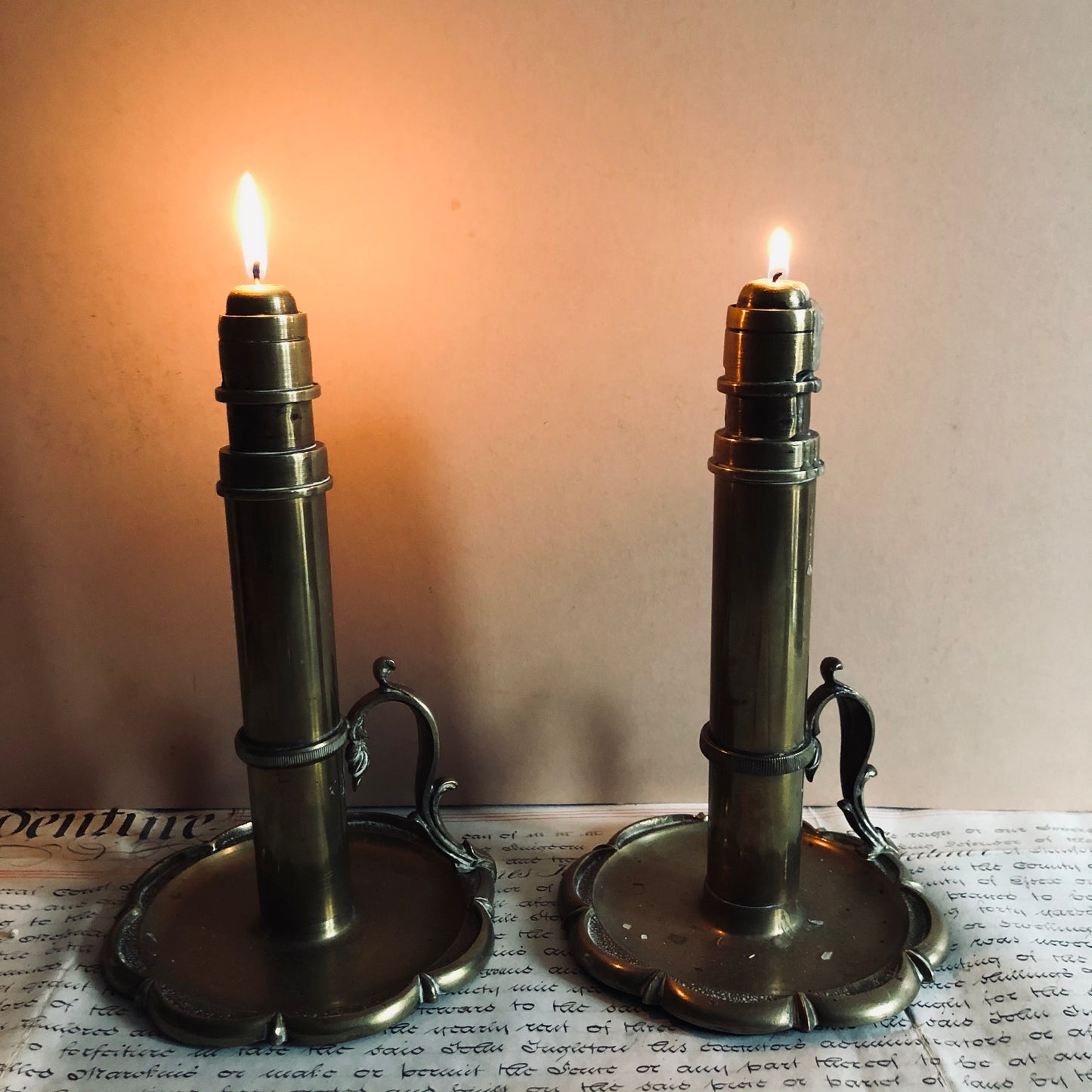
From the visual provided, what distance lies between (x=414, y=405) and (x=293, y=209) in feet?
0.52

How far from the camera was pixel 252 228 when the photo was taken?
0.60 m

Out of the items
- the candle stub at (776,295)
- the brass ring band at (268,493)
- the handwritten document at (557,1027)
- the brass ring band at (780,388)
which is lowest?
the handwritten document at (557,1027)

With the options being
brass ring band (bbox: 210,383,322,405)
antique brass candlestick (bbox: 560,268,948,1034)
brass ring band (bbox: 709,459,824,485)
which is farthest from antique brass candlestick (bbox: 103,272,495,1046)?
brass ring band (bbox: 709,459,824,485)

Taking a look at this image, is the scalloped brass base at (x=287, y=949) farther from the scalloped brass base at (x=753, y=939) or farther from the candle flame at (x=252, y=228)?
the candle flame at (x=252, y=228)

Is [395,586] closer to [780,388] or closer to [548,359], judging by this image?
[548,359]

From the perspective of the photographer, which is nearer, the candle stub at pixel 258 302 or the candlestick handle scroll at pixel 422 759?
the candle stub at pixel 258 302

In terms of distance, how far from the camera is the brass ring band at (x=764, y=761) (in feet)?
2.11

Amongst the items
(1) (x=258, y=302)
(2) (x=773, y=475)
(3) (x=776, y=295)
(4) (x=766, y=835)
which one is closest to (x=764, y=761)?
(4) (x=766, y=835)

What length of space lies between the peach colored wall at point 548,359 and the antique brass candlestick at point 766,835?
0.48 feet

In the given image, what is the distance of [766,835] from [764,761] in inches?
2.1

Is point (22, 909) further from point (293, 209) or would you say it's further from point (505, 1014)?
point (293, 209)

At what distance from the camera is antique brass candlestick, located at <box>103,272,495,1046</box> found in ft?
1.90

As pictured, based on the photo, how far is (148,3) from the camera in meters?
0.68

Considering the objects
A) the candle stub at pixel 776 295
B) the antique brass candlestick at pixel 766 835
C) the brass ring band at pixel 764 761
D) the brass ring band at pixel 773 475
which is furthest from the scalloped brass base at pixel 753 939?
the candle stub at pixel 776 295
